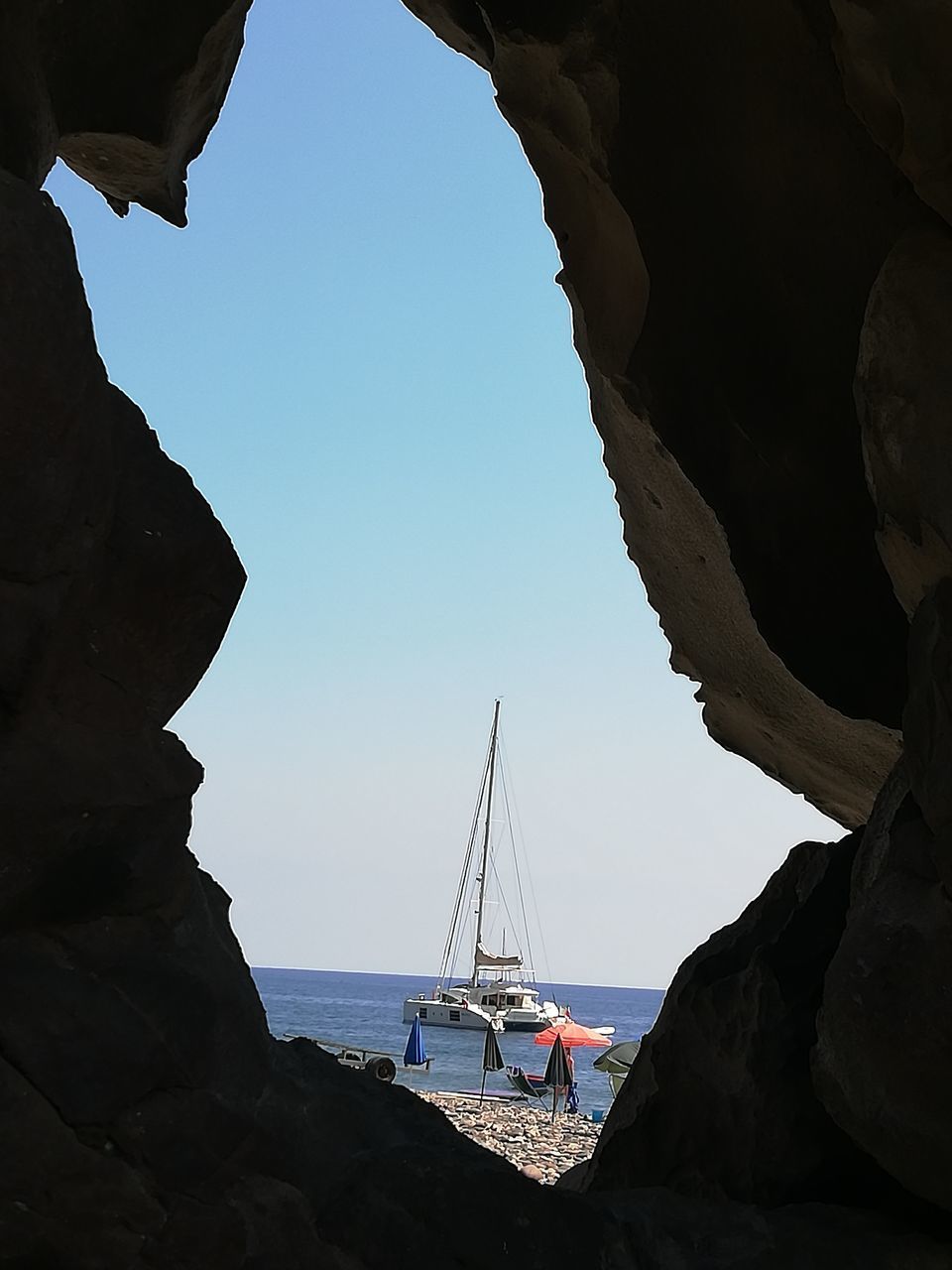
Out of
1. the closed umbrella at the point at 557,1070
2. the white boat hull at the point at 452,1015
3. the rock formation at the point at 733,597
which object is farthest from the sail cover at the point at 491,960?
the rock formation at the point at 733,597

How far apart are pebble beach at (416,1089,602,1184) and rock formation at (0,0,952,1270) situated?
10.4 meters

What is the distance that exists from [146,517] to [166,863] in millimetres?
1081

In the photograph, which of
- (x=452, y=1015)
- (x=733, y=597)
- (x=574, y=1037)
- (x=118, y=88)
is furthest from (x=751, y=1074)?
(x=452, y=1015)

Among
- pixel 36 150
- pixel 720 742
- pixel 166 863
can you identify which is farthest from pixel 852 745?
pixel 36 150

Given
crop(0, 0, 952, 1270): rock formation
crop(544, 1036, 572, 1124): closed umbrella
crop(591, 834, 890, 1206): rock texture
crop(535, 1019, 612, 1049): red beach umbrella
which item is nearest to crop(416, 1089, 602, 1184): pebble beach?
crop(544, 1036, 572, 1124): closed umbrella

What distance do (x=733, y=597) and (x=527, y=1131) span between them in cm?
1722

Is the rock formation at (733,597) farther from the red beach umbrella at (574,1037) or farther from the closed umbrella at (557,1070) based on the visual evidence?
the red beach umbrella at (574,1037)

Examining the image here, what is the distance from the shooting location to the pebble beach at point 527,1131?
17500 mm

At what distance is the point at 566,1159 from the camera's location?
58.1ft

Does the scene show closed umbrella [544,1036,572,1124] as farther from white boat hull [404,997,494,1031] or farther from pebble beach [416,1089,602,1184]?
white boat hull [404,997,494,1031]

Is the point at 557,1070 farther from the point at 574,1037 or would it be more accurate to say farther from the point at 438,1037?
the point at 438,1037

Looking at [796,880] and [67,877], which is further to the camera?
[796,880]

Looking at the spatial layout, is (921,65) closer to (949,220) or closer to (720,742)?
(949,220)

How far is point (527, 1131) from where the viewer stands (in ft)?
70.5
